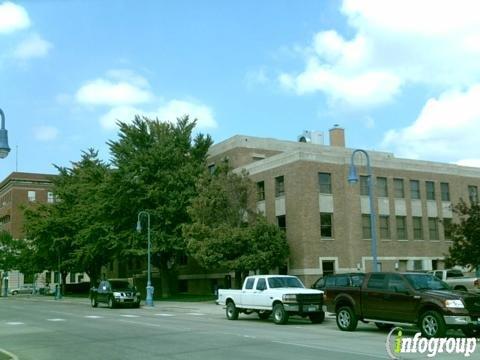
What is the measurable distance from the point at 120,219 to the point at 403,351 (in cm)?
3800

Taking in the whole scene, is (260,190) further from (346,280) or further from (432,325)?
(432,325)

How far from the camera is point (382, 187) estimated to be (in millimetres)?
45875

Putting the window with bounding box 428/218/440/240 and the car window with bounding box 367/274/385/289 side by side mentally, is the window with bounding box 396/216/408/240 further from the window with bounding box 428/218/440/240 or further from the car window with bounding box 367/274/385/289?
the car window with bounding box 367/274/385/289

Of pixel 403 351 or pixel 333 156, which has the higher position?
pixel 333 156

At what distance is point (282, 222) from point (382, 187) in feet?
26.7

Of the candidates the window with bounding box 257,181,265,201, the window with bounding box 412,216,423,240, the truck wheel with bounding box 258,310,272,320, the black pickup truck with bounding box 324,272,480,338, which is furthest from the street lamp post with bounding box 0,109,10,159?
the window with bounding box 412,216,423,240

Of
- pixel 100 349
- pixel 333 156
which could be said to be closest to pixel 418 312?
pixel 100 349

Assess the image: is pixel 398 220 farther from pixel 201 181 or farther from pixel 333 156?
pixel 201 181

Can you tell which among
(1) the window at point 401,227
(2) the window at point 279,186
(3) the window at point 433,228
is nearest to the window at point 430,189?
(3) the window at point 433,228

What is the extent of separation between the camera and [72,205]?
2489 inches

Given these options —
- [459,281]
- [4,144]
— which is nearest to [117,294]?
[459,281]

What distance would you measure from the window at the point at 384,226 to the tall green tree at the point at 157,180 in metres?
13.9

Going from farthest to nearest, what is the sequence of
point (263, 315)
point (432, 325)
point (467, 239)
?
point (263, 315), point (467, 239), point (432, 325)

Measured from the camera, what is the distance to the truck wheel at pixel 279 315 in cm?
2255
